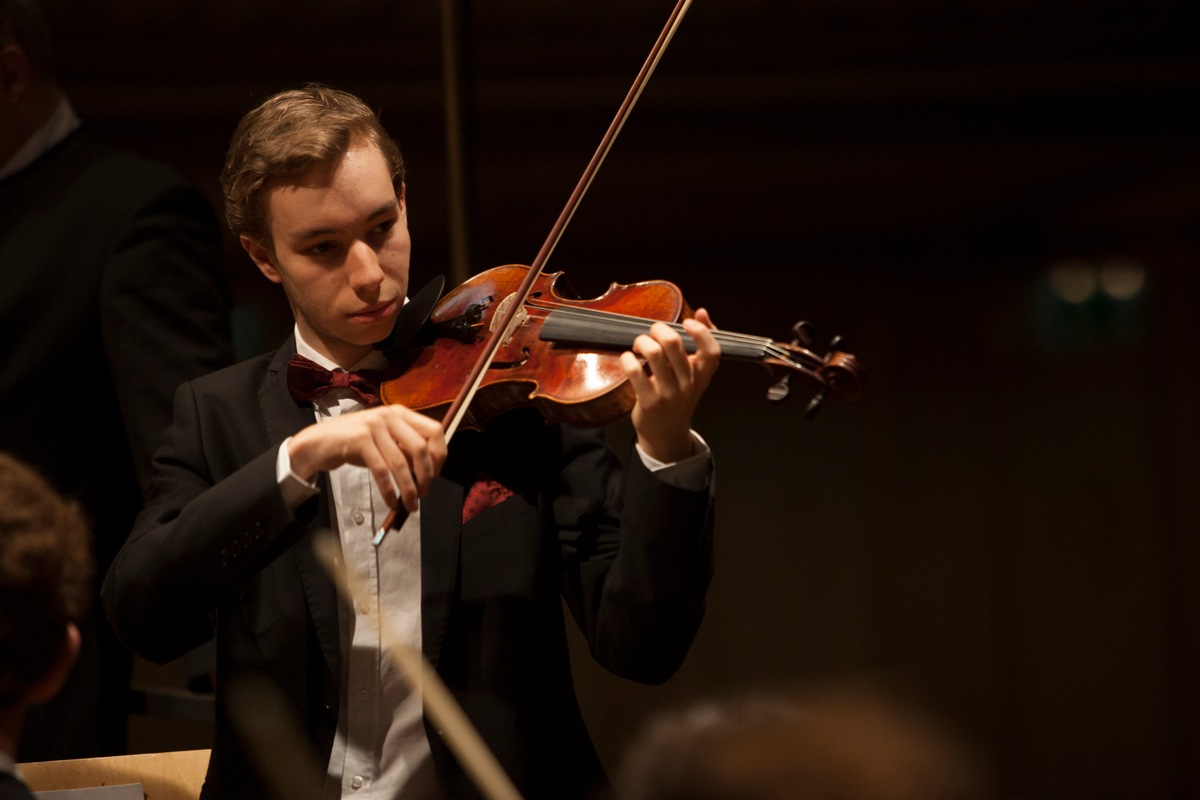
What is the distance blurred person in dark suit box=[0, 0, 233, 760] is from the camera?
5.24 ft

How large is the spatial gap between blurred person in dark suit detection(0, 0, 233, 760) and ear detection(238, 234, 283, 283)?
405 mm

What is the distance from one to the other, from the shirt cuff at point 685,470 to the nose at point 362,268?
0.26 m

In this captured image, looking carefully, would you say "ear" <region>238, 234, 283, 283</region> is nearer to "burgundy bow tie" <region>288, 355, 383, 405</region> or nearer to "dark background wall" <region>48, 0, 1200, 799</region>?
"burgundy bow tie" <region>288, 355, 383, 405</region>

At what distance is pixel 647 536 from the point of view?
1.06 metres

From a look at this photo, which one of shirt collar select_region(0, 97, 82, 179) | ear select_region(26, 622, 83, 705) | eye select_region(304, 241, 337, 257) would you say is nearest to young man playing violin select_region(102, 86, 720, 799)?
eye select_region(304, 241, 337, 257)

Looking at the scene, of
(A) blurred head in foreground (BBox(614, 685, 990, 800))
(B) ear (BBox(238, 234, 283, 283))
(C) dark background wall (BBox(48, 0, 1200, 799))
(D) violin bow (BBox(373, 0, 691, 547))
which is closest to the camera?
(A) blurred head in foreground (BBox(614, 685, 990, 800))

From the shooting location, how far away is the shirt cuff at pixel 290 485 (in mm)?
1040

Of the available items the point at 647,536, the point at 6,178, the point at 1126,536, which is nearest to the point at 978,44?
the point at 1126,536

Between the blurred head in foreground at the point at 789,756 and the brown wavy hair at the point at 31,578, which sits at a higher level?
the brown wavy hair at the point at 31,578

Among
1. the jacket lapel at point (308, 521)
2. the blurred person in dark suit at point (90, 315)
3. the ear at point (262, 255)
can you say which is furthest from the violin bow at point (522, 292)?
the blurred person in dark suit at point (90, 315)

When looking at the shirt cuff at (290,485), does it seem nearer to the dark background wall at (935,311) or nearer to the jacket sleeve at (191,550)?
the jacket sleeve at (191,550)

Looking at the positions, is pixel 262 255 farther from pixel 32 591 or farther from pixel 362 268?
pixel 32 591

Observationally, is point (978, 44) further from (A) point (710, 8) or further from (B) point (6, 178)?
(B) point (6, 178)

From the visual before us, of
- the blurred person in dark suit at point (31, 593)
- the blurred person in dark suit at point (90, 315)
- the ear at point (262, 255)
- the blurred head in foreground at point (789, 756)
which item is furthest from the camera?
the blurred person in dark suit at point (90, 315)
